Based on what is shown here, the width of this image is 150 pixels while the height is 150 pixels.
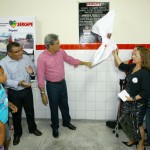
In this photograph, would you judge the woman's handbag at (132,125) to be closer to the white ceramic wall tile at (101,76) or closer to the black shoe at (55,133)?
the white ceramic wall tile at (101,76)

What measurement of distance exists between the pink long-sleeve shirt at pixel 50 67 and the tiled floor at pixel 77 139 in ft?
2.88

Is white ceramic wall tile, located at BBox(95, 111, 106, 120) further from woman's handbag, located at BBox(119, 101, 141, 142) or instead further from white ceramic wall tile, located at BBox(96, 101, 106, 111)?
woman's handbag, located at BBox(119, 101, 141, 142)

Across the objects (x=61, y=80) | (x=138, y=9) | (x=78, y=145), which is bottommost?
(x=78, y=145)

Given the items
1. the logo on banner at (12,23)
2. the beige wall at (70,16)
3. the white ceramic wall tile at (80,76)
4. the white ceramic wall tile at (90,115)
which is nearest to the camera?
the beige wall at (70,16)

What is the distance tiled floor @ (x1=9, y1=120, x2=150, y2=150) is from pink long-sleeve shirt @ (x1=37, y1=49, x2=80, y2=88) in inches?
34.5

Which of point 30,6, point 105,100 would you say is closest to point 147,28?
point 105,100

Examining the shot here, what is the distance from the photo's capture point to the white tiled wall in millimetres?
3463

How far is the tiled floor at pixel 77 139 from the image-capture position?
9.83 feet

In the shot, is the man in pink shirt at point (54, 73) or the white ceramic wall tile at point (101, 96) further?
the white ceramic wall tile at point (101, 96)

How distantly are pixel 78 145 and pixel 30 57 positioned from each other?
5.29ft

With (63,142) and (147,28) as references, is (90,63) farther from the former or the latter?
(63,142)

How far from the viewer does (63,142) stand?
3.12 meters

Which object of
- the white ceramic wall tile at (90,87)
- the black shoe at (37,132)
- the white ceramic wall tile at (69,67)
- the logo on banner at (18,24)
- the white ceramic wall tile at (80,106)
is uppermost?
the logo on banner at (18,24)

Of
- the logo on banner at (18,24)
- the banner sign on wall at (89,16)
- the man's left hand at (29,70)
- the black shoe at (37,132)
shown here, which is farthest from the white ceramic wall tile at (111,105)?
the logo on banner at (18,24)
